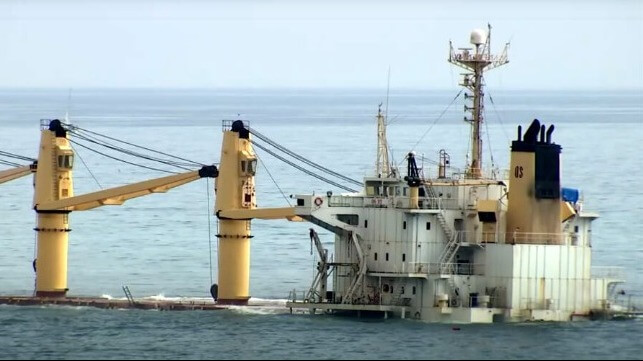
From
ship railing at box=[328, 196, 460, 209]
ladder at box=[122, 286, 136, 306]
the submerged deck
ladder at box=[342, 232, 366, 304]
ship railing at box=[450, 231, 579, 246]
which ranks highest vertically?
ship railing at box=[328, 196, 460, 209]

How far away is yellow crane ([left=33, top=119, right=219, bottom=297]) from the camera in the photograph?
79812 mm

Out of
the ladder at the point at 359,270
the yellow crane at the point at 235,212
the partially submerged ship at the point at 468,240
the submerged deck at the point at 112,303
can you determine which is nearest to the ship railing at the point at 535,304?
the partially submerged ship at the point at 468,240

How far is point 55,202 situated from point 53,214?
0.70 meters

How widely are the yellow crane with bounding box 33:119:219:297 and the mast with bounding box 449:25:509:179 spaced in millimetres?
12685

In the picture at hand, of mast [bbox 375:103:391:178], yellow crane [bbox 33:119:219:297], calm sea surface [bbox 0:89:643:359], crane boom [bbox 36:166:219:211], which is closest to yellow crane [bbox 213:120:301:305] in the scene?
crane boom [bbox 36:166:219:211]

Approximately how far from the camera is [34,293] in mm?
80250

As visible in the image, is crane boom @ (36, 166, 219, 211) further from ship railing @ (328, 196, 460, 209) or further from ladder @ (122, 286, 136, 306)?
ship railing @ (328, 196, 460, 209)

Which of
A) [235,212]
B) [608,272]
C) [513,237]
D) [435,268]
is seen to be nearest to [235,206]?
[235,212]

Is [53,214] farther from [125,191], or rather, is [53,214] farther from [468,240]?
[468,240]

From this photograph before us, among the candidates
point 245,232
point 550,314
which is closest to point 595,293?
point 550,314

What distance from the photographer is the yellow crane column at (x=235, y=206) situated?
76.9m

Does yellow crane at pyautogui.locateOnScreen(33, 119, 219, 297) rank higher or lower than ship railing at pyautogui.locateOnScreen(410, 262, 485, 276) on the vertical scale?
higher


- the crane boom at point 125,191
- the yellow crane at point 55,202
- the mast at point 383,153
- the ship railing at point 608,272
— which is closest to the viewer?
the mast at point 383,153

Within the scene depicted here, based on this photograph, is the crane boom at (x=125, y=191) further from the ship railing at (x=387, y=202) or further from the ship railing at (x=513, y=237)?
the ship railing at (x=513, y=237)
